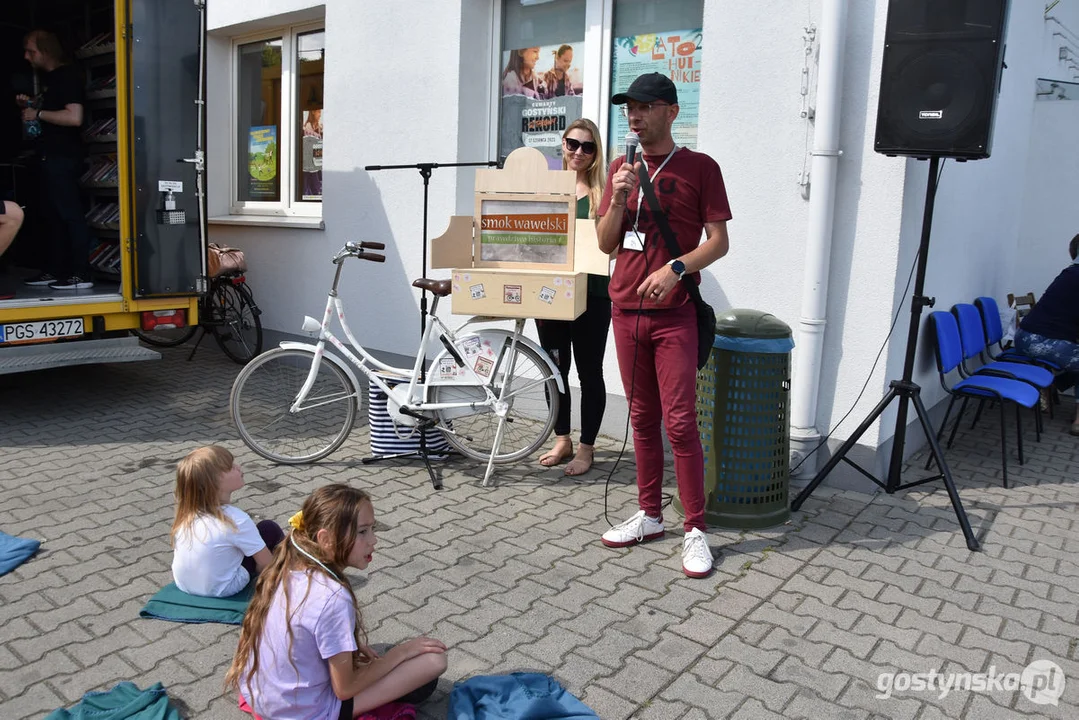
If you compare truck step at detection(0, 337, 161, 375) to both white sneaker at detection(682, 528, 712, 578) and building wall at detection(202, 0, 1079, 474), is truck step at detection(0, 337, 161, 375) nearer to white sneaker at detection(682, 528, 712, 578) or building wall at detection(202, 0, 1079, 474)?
building wall at detection(202, 0, 1079, 474)

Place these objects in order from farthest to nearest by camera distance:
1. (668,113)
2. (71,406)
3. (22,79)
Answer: (22,79), (71,406), (668,113)

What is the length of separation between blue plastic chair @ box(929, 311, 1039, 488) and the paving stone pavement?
0.38 meters

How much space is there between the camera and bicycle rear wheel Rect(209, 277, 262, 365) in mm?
8062

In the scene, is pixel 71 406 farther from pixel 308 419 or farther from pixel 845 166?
pixel 845 166

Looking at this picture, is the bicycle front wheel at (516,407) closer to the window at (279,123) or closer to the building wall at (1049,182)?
the window at (279,123)

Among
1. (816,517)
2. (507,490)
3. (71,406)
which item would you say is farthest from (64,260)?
(816,517)

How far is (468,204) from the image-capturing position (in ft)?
22.0

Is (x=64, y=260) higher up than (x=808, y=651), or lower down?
higher up

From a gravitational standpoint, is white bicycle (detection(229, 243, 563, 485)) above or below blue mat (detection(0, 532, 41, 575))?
above

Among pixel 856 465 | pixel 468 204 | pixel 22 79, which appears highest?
pixel 22 79

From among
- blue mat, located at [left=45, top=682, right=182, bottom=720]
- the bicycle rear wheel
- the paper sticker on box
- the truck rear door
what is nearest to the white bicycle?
the paper sticker on box

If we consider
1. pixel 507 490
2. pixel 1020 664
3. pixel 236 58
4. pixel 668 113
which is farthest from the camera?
pixel 236 58

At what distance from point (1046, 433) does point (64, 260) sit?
796 cm

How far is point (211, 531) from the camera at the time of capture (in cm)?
330
